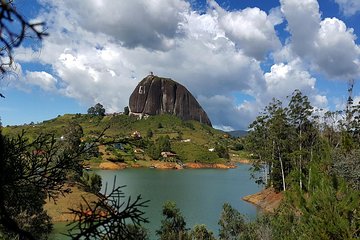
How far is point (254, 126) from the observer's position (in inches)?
2559

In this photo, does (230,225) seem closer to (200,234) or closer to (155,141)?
(200,234)

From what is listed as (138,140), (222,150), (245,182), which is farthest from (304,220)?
(222,150)

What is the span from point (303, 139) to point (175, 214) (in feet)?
106

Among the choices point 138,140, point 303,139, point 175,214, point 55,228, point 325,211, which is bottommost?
point 55,228

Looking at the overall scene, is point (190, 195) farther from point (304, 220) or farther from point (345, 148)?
point (304, 220)

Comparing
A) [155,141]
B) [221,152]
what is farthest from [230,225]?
[155,141]

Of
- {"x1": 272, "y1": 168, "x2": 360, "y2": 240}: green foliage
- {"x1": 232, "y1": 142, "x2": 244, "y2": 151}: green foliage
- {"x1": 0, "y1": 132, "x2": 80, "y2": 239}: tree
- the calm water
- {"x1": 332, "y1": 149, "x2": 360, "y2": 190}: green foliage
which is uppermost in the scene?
{"x1": 232, "y1": 142, "x2": 244, "y2": 151}: green foliage

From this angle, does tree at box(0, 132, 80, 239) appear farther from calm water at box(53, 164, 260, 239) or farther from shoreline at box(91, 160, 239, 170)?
shoreline at box(91, 160, 239, 170)

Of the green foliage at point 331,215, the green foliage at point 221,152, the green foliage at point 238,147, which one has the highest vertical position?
the green foliage at point 238,147

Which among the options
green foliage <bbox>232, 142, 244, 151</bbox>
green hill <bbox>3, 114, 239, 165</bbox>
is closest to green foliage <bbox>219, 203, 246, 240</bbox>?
green hill <bbox>3, 114, 239, 165</bbox>

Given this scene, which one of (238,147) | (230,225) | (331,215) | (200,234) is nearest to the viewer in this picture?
(331,215)

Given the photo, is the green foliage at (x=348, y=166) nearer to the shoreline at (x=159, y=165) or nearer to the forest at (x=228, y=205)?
the forest at (x=228, y=205)

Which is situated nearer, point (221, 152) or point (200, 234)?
point (200, 234)

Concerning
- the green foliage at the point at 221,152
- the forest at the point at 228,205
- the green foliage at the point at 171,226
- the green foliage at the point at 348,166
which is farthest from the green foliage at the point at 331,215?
the green foliage at the point at 221,152
